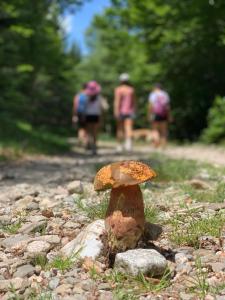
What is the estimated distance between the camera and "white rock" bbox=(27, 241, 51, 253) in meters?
3.96

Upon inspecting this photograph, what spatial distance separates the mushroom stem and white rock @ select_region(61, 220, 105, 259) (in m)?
0.08

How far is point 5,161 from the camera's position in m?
11.0

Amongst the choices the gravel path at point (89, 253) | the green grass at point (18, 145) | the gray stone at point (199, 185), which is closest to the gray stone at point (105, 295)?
the gravel path at point (89, 253)

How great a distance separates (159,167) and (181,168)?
0.33 m

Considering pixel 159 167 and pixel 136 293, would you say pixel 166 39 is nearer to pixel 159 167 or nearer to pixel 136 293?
pixel 159 167

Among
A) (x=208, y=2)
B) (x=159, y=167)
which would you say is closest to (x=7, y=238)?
(x=159, y=167)

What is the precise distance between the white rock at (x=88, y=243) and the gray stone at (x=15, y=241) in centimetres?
34

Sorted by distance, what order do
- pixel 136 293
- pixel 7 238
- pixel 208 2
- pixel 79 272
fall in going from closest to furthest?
pixel 136 293
pixel 79 272
pixel 7 238
pixel 208 2

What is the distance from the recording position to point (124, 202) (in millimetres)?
3891

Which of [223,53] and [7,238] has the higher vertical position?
[223,53]

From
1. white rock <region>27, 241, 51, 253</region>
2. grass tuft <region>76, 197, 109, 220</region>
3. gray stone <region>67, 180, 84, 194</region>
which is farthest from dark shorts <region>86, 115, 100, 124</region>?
white rock <region>27, 241, 51, 253</region>

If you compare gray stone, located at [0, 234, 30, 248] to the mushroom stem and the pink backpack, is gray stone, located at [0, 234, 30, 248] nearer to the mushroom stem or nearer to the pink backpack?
the mushroom stem

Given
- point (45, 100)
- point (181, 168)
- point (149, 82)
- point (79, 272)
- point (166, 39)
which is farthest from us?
point (45, 100)

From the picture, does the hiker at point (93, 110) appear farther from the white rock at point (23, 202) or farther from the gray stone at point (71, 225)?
the gray stone at point (71, 225)
